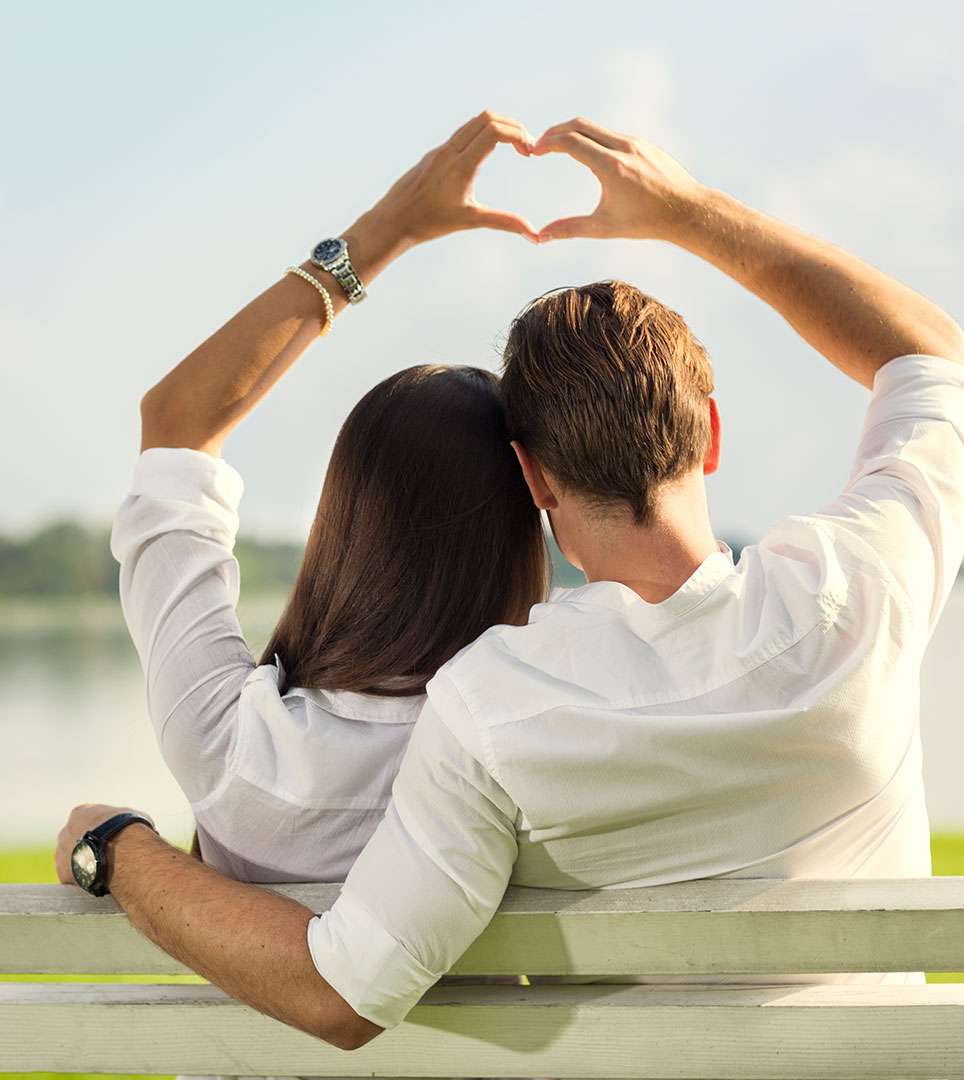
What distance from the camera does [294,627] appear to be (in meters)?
1.34

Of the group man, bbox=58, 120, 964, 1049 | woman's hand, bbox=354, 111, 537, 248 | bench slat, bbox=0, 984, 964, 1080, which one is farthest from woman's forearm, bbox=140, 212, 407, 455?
bench slat, bbox=0, 984, 964, 1080

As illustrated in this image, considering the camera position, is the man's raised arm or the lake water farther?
the lake water

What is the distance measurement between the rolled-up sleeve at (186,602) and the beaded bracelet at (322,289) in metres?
0.23

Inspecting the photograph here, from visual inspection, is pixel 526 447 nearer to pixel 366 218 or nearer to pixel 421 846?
pixel 421 846

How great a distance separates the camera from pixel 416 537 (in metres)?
1.31

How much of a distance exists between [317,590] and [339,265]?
1.36 feet

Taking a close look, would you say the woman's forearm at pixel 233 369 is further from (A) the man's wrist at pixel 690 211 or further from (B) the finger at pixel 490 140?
(A) the man's wrist at pixel 690 211

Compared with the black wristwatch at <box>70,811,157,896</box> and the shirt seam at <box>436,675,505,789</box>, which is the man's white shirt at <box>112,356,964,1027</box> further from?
the black wristwatch at <box>70,811,157,896</box>

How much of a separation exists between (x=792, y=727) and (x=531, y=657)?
205 mm

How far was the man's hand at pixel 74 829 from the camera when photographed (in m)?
1.22

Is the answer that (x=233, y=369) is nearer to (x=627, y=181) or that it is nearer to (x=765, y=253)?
(x=627, y=181)

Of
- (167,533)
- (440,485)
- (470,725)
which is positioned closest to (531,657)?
(470,725)

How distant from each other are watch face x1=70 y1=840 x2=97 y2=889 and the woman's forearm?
17.7 inches

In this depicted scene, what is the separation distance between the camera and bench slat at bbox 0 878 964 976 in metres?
1.01
